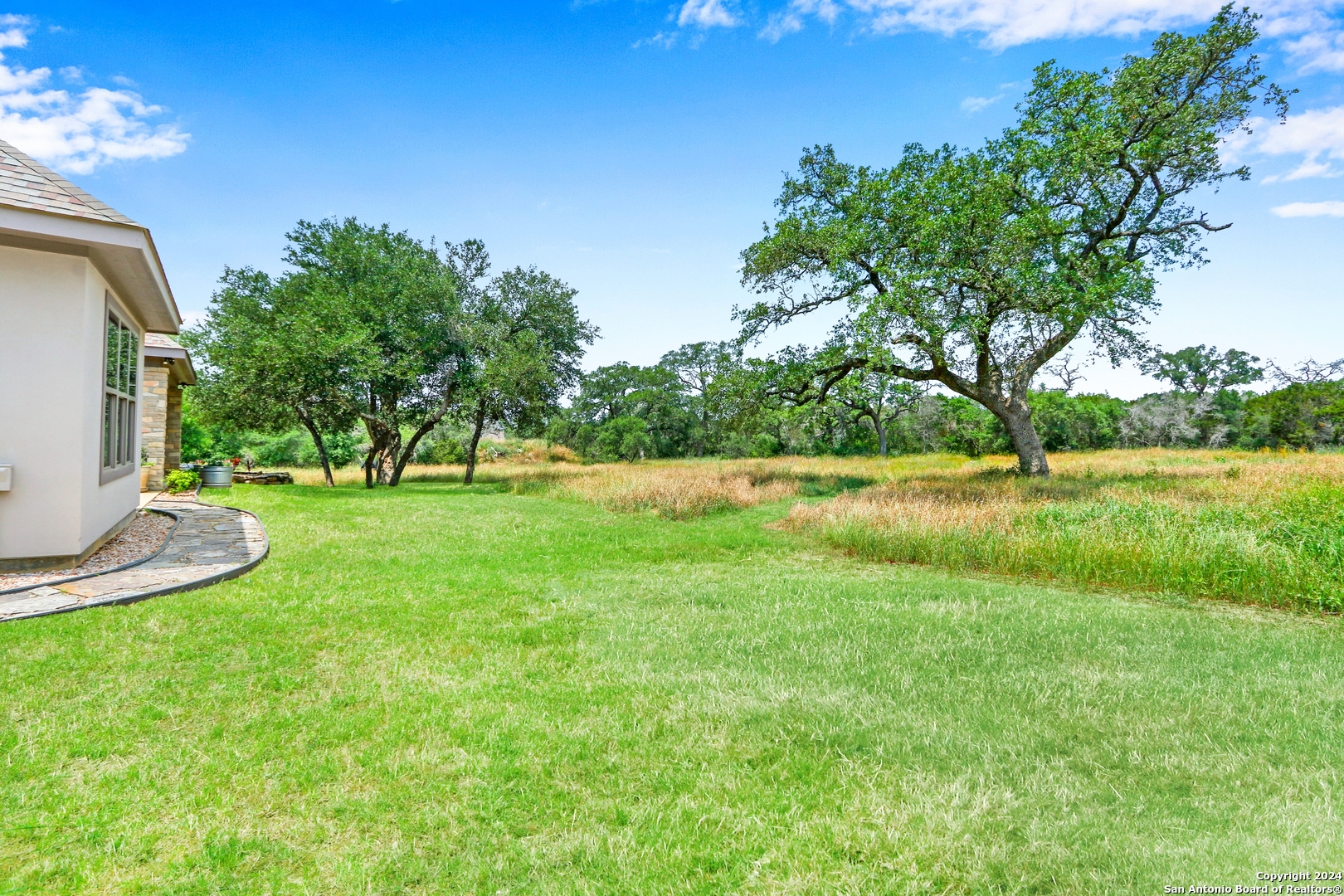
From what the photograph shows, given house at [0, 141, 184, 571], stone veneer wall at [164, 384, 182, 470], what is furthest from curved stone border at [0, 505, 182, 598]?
stone veneer wall at [164, 384, 182, 470]

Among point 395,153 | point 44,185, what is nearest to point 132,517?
point 44,185

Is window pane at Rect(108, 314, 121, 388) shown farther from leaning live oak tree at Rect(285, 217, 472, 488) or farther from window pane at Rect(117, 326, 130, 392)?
leaning live oak tree at Rect(285, 217, 472, 488)

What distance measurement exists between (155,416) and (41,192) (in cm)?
1045

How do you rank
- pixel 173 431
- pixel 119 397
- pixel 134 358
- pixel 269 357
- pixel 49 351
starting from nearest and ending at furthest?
pixel 49 351, pixel 119 397, pixel 134 358, pixel 269 357, pixel 173 431

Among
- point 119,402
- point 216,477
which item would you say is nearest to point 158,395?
point 216,477

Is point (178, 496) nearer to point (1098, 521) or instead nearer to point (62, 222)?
point (62, 222)

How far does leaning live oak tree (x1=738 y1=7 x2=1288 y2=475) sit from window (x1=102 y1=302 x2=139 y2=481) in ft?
40.6

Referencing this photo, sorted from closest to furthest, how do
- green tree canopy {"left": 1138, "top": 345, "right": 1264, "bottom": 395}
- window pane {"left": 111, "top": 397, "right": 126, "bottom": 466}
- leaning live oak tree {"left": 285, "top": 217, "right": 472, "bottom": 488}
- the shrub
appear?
window pane {"left": 111, "top": 397, "right": 126, "bottom": 466}, the shrub, leaning live oak tree {"left": 285, "top": 217, "right": 472, "bottom": 488}, green tree canopy {"left": 1138, "top": 345, "right": 1264, "bottom": 395}

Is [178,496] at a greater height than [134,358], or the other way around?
[134,358]

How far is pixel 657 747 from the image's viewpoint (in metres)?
2.86

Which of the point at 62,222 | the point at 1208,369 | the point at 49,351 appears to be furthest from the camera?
the point at 1208,369

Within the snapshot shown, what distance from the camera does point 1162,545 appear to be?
6957mm

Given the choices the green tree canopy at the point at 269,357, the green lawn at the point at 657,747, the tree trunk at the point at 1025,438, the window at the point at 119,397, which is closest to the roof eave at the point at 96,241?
the window at the point at 119,397

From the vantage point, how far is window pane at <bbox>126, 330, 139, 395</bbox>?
8.80 metres
